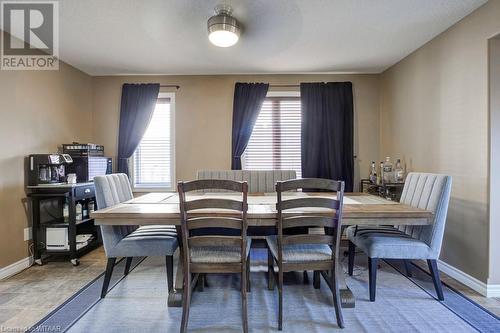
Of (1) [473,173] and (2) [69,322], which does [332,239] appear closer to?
(1) [473,173]

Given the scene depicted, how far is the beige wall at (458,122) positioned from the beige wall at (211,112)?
0.72 m

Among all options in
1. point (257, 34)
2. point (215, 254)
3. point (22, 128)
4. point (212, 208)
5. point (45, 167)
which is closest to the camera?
point (212, 208)

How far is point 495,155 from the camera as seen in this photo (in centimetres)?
227

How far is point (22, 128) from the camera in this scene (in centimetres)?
297

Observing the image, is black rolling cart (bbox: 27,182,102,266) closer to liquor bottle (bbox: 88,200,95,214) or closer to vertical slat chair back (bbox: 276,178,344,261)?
liquor bottle (bbox: 88,200,95,214)

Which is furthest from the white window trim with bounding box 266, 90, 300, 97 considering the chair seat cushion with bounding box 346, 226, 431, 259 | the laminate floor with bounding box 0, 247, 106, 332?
the laminate floor with bounding box 0, 247, 106, 332

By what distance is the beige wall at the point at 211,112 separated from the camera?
13.6 ft

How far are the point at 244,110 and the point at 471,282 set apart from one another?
3.20 m

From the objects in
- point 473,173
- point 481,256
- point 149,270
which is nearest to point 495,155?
point 473,173

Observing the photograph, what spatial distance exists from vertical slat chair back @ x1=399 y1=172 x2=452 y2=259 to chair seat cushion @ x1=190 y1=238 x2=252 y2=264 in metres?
1.56

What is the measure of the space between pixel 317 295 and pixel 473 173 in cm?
175

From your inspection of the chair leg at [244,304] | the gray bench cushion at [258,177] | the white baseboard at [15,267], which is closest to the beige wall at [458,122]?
the gray bench cushion at [258,177]

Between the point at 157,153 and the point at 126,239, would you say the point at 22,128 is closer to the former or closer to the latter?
the point at 157,153

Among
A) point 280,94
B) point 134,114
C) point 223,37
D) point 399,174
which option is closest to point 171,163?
point 134,114
